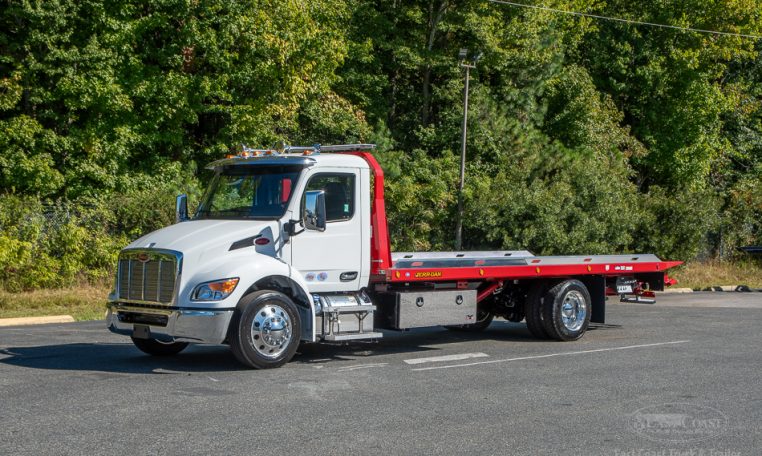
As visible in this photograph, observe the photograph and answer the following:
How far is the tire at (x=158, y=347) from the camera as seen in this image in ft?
39.6

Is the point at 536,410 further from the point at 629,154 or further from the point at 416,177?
the point at 629,154

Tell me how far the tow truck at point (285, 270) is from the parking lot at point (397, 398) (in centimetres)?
52

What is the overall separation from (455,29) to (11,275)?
922 inches

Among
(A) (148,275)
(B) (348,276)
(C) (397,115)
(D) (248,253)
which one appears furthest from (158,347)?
(C) (397,115)

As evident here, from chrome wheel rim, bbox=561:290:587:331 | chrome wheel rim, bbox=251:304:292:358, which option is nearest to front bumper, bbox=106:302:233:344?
chrome wheel rim, bbox=251:304:292:358

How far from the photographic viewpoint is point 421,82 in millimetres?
41281

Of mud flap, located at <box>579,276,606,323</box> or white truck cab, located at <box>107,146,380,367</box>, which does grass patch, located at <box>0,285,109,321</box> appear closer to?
white truck cab, located at <box>107,146,380,367</box>

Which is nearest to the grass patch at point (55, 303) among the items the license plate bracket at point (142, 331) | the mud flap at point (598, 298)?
the license plate bracket at point (142, 331)

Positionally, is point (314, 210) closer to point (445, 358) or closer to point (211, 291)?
point (211, 291)

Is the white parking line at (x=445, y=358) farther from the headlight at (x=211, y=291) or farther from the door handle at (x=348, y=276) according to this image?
the headlight at (x=211, y=291)

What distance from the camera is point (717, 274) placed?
108 feet

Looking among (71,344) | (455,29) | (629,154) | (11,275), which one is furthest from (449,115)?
(71,344)

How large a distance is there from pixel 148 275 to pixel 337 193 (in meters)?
2.61

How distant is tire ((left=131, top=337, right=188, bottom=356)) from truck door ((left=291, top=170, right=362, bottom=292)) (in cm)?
199
